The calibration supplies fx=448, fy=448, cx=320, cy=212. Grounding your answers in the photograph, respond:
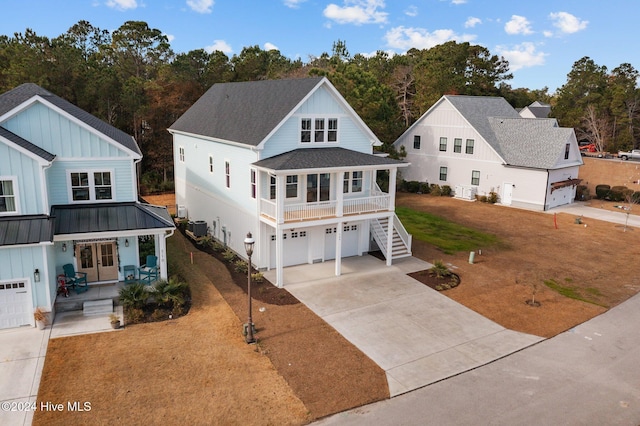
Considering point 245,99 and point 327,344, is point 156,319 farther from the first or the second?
point 245,99

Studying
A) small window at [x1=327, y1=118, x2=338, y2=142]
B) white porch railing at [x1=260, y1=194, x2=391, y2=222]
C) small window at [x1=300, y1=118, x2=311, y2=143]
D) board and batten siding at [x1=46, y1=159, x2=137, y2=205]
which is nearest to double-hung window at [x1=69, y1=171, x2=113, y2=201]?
board and batten siding at [x1=46, y1=159, x2=137, y2=205]

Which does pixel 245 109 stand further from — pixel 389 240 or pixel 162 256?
pixel 389 240

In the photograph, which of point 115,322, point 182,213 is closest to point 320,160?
point 115,322

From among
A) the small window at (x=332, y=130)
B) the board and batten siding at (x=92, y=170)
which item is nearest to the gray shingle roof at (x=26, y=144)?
the board and batten siding at (x=92, y=170)

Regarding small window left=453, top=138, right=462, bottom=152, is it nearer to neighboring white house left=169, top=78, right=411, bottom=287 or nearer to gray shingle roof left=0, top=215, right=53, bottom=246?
neighboring white house left=169, top=78, right=411, bottom=287

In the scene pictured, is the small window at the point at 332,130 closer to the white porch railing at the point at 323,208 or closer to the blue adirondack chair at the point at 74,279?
the white porch railing at the point at 323,208

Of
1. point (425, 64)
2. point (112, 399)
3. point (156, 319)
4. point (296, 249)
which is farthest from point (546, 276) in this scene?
point (425, 64)

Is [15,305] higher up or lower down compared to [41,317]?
higher up
